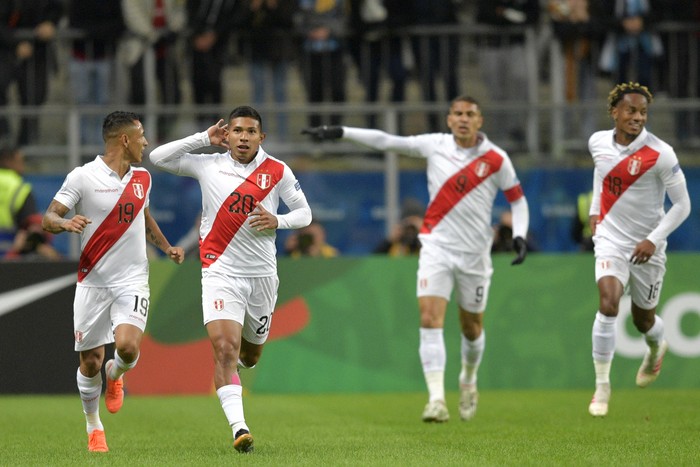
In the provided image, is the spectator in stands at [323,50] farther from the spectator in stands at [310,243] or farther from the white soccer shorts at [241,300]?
the white soccer shorts at [241,300]

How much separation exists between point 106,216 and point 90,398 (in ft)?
4.61

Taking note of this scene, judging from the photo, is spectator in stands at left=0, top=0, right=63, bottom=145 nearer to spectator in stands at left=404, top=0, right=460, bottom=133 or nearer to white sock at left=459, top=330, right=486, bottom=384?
spectator in stands at left=404, top=0, right=460, bottom=133

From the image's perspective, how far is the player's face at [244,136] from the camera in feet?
34.1

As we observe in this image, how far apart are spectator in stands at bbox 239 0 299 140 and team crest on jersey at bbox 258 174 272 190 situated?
8714 millimetres

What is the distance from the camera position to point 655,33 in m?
19.5

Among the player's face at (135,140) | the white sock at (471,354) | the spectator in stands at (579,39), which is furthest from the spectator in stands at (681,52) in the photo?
the player's face at (135,140)

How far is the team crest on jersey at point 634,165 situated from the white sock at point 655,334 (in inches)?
61.1

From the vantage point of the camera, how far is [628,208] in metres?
12.4

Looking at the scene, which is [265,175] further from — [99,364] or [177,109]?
[177,109]

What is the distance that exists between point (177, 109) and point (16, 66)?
2720 mm

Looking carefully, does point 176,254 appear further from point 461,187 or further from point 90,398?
point 461,187

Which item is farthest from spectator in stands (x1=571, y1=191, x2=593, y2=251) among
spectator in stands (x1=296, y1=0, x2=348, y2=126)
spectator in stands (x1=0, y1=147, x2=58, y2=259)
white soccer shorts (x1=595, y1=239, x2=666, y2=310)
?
spectator in stands (x1=0, y1=147, x2=58, y2=259)

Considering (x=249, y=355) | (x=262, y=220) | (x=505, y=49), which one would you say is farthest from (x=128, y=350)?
(x=505, y=49)

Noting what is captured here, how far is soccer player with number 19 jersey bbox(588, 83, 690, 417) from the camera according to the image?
12211 millimetres
